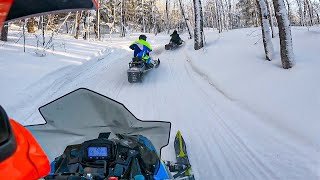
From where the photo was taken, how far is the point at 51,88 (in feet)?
31.5

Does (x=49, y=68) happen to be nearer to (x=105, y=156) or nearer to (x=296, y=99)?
(x=296, y=99)

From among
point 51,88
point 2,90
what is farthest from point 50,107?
point 51,88

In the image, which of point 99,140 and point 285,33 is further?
point 285,33

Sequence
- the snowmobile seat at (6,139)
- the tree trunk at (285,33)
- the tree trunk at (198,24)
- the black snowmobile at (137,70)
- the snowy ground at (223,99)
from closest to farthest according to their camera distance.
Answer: the snowmobile seat at (6,139), the snowy ground at (223,99), the tree trunk at (285,33), the black snowmobile at (137,70), the tree trunk at (198,24)

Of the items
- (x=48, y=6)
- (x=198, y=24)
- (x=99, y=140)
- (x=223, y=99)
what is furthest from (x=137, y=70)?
(x=48, y=6)

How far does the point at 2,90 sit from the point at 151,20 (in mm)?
50242

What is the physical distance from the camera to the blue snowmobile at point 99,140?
286 centimetres

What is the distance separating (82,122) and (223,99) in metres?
5.44

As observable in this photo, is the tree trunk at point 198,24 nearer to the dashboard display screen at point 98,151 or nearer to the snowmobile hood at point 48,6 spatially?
the dashboard display screen at point 98,151

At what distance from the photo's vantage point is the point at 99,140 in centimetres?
287

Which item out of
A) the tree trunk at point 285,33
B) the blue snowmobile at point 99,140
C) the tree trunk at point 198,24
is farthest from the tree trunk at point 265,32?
the blue snowmobile at point 99,140

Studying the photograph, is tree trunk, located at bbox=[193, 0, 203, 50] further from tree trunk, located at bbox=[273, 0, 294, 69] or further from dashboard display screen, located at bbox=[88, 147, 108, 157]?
dashboard display screen, located at bbox=[88, 147, 108, 157]

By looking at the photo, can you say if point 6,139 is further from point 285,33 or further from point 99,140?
point 285,33

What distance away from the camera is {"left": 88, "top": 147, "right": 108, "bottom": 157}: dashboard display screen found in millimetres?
2852
